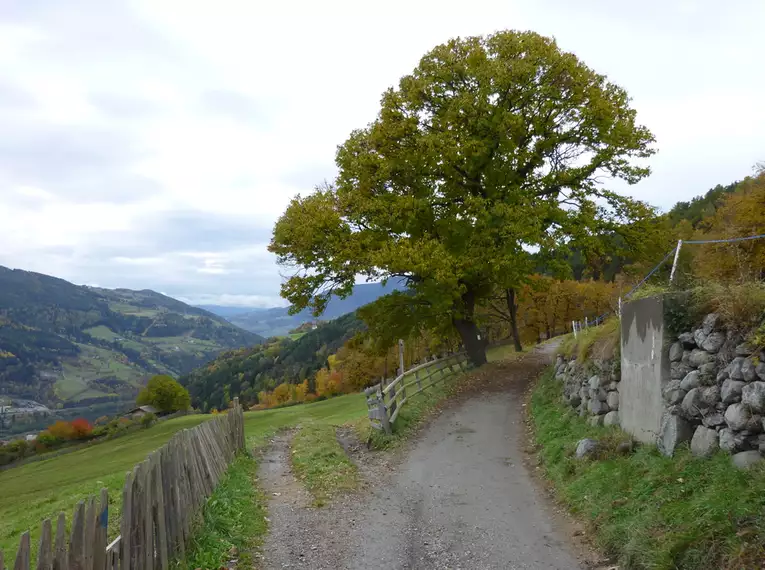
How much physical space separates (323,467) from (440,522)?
484 cm

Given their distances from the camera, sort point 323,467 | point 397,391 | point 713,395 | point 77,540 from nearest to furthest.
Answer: point 77,540 → point 713,395 → point 323,467 → point 397,391

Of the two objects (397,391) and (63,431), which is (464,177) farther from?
(63,431)

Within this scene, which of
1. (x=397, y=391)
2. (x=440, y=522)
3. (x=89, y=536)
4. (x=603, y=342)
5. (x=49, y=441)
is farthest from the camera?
(x=49, y=441)

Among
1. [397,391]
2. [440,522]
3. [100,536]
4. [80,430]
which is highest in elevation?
[100,536]

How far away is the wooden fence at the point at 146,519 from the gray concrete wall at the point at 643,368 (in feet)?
25.0

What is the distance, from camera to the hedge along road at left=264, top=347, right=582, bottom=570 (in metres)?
7.84

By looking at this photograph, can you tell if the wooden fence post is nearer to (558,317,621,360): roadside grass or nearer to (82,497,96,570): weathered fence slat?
(82,497,96,570): weathered fence slat

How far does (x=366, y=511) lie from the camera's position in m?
10.2

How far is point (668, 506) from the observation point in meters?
6.88

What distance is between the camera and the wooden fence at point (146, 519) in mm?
4805

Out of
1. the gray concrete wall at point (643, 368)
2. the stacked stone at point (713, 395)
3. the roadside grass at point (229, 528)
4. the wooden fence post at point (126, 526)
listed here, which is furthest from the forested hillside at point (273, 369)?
the wooden fence post at point (126, 526)

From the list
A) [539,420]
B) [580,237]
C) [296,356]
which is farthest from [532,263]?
[296,356]

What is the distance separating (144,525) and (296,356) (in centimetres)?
16315

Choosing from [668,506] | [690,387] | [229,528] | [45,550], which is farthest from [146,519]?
[690,387]
